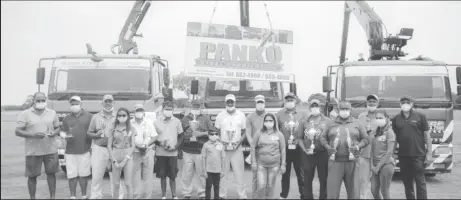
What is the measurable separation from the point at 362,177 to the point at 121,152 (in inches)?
146

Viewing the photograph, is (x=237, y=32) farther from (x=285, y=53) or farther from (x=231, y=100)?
(x=231, y=100)

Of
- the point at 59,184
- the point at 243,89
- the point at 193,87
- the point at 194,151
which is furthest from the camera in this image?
the point at 243,89

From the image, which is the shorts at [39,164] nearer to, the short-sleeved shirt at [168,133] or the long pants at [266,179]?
the short-sleeved shirt at [168,133]

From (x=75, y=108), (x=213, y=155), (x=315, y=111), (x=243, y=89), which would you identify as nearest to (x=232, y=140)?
(x=213, y=155)

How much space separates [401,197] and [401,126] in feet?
5.01

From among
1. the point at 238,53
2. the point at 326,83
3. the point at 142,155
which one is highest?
the point at 238,53

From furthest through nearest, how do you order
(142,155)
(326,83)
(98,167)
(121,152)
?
(326,83), (142,155), (98,167), (121,152)

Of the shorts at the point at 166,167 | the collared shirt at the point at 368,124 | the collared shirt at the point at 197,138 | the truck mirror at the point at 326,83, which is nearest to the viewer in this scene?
the collared shirt at the point at 368,124

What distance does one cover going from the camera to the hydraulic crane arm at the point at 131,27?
48.4ft

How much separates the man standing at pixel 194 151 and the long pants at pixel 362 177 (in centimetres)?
241

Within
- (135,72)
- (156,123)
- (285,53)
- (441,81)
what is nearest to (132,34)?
(135,72)

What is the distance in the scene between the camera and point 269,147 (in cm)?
745

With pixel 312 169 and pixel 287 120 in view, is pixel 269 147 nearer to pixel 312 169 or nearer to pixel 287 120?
pixel 312 169

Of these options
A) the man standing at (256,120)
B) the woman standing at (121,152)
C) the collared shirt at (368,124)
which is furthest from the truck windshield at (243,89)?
the woman standing at (121,152)
